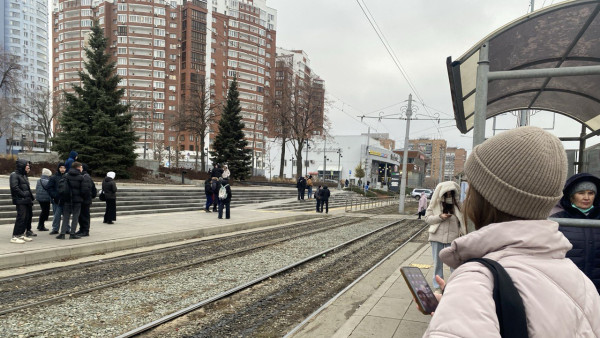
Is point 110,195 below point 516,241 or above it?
below

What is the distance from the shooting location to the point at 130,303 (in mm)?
5242

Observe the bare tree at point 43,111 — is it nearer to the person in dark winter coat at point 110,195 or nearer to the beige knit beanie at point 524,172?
the person in dark winter coat at point 110,195

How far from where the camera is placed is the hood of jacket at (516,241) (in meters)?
1.10

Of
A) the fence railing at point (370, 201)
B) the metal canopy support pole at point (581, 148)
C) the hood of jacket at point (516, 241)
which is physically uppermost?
the metal canopy support pole at point (581, 148)

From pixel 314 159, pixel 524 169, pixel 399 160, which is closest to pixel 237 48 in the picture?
pixel 314 159

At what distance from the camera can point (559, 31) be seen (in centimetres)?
414

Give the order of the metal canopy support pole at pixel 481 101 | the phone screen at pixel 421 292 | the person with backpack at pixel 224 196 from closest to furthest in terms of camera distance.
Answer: the phone screen at pixel 421 292
the metal canopy support pole at pixel 481 101
the person with backpack at pixel 224 196

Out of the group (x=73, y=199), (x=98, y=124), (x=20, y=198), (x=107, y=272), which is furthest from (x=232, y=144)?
(x=107, y=272)

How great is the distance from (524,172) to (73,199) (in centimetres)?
1008

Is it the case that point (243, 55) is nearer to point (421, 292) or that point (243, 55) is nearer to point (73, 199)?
point (73, 199)

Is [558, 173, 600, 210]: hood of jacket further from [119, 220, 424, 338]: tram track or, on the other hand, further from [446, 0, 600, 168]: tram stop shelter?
[119, 220, 424, 338]: tram track

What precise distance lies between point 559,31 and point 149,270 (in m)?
7.47

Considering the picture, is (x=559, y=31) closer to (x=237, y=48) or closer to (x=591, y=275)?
(x=591, y=275)

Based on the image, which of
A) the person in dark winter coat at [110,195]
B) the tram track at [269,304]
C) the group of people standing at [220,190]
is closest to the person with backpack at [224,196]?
the group of people standing at [220,190]
